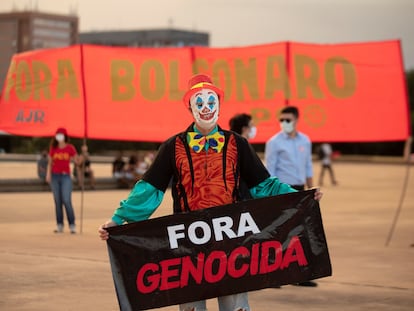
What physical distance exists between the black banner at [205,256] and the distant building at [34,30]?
3594 cm

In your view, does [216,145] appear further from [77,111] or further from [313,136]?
[77,111]

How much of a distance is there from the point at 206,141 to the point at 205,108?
0.22 metres

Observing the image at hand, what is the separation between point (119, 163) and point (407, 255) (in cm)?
1912

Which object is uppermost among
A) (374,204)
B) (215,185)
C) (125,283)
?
(215,185)

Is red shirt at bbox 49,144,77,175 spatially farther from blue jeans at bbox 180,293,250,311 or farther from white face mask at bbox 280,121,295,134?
blue jeans at bbox 180,293,250,311

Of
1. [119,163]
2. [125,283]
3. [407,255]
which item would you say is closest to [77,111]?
[407,255]

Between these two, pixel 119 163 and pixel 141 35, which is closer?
pixel 119 163

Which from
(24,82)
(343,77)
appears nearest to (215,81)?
(343,77)

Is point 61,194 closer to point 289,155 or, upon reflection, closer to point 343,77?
point 343,77

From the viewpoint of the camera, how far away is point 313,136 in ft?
52.5

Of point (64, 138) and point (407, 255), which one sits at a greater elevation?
point (64, 138)

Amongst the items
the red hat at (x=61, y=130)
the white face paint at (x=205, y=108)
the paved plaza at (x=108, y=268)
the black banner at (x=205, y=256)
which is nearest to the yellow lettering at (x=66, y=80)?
the red hat at (x=61, y=130)

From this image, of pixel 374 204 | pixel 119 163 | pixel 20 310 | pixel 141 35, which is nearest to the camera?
pixel 20 310

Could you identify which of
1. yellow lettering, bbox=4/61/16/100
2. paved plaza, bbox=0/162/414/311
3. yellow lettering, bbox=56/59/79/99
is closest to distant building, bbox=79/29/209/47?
paved plaza, bbox=0/162/414/311
